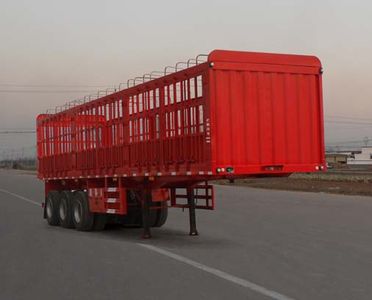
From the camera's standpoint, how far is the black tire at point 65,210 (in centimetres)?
1628

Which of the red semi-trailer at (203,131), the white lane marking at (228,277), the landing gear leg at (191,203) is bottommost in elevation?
the white lane marking at (228,277)

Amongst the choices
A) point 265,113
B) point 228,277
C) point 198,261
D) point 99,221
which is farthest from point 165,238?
point 228,277

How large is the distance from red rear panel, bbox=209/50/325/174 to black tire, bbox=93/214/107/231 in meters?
5.27

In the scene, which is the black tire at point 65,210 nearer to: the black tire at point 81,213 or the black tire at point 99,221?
the black tire at point 81,213

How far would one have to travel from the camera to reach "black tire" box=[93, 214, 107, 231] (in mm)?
15312

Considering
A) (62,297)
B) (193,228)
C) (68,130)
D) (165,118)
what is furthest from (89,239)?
(62,297)

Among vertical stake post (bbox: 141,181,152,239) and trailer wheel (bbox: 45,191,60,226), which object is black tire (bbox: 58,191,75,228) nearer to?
trailer wheel (bbox: 45,191,60,226)

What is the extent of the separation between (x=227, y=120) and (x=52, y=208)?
8119 millimetres

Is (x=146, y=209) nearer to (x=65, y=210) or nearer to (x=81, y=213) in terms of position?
(x=81, y=213)

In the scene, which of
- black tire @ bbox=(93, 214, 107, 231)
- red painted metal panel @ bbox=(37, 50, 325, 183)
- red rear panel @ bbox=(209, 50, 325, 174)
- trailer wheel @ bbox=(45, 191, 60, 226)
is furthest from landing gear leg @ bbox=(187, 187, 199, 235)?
trailer wheel @ bbox=(45, 191, 60, 226)

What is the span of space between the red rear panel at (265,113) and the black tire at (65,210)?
262 inches

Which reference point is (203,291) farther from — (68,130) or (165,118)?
(68,130)

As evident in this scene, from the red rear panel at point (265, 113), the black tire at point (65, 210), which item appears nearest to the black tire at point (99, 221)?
the black tire at point (65, 210)

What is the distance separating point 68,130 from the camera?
667 inches
